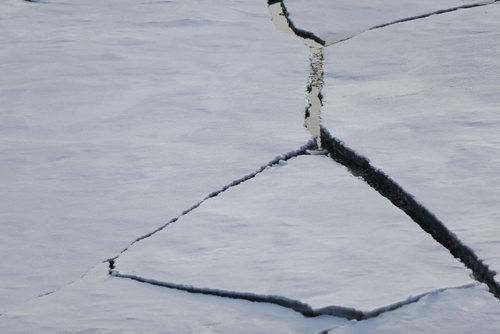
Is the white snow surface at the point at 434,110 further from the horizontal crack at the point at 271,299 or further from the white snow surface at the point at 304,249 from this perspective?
the horizontal crack at the point at 271,299

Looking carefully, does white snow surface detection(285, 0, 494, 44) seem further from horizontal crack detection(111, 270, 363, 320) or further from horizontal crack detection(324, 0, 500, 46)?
horizontal crack detection(111, 270, 363, 320)

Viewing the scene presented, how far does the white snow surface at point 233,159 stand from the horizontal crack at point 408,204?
1cm

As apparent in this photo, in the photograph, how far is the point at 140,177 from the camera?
148cm

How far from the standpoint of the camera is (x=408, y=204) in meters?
1.35

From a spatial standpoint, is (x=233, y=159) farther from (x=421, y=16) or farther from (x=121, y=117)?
(x=421, y=16)

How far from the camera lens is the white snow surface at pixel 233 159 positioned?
1.15 meters

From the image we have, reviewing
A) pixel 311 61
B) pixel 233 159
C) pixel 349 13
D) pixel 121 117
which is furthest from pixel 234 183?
pixel 349 13

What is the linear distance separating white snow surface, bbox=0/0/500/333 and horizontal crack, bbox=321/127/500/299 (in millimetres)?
14

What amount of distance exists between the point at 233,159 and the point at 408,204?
0.33m

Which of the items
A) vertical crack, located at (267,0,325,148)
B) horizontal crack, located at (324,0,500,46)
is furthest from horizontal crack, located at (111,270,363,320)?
horizontal crack, located at (324,0,500,46)

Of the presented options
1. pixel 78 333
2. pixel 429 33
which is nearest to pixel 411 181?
pixel 78 333

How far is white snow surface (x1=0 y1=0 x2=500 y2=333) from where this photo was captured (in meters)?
1.15

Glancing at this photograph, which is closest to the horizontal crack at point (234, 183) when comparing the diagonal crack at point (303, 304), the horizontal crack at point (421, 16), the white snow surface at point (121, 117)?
the white snow surface at point (121, 117)

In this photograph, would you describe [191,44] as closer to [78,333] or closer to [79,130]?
[79,130]
